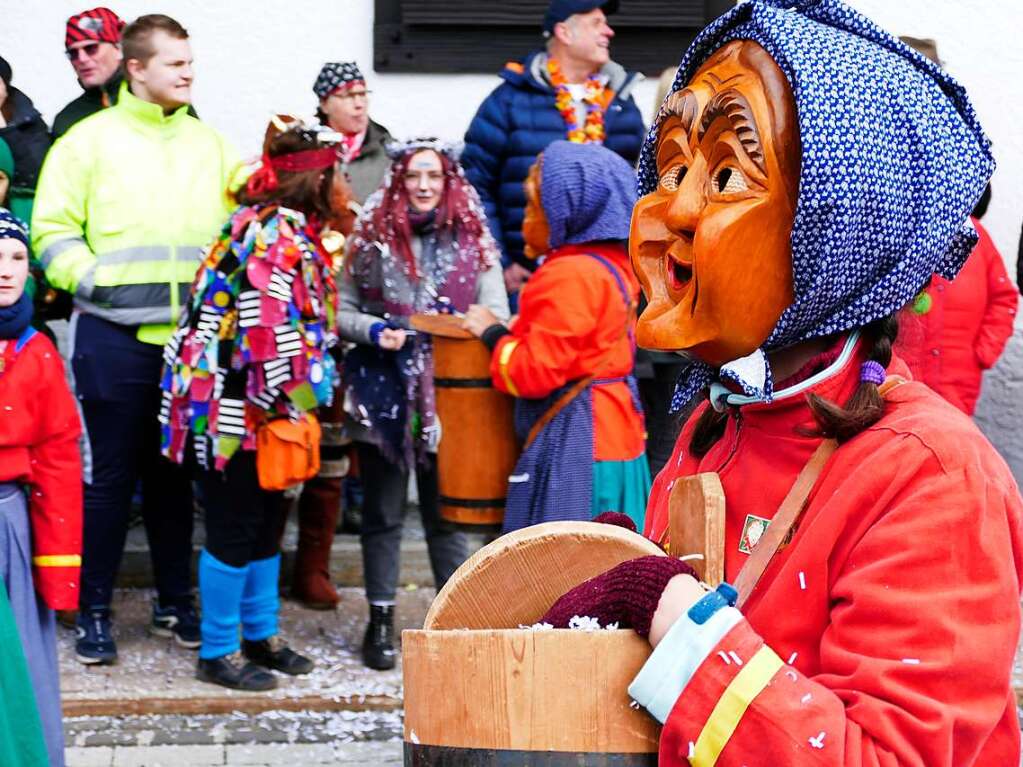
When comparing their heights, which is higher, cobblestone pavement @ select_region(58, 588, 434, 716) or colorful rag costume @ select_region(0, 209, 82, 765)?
colorful rag costume @ select_region(0, 209, 82, 765)

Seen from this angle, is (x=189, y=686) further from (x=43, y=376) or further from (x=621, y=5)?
(x=621, y=5)

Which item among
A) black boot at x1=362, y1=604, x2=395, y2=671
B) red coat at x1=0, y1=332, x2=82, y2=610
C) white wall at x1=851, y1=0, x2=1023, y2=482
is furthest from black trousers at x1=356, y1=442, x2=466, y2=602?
white wall at x1=851, y1=0, x2=1023, y2=482

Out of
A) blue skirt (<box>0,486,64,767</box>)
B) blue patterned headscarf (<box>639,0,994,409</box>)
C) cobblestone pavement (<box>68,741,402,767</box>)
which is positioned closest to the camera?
blue patterned headscarf (<box>639,0,994,409</box>)

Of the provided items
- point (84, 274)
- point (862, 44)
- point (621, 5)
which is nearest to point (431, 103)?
point (621, 5)

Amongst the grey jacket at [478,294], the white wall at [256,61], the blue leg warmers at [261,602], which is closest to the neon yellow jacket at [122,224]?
the grey jacket at [478,294]

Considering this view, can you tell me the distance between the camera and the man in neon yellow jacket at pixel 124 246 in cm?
526

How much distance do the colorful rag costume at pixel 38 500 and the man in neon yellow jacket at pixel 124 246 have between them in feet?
3.54

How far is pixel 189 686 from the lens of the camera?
5.25 m

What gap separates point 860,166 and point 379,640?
165 inches

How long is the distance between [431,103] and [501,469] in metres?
2.64

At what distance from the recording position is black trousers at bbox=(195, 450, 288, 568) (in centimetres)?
509

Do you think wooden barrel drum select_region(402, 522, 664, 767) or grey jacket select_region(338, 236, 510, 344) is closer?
wooden barrel drum select_region(402, 522, 664, 767)

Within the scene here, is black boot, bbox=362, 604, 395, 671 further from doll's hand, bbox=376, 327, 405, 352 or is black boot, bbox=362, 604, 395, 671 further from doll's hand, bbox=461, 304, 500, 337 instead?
doll's hand, bbox=461, 304, 500, 337

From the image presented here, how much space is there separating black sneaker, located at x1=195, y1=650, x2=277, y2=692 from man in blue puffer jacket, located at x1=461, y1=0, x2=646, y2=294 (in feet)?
6.46
